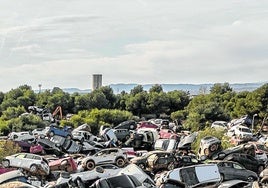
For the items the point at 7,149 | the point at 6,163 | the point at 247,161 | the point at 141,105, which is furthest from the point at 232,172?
the point at 141,105

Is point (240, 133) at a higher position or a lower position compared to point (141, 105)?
lower

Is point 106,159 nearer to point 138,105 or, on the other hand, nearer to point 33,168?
point 33,168

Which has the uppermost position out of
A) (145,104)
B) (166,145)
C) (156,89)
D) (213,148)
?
(156,89)

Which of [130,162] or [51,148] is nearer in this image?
[130,162]

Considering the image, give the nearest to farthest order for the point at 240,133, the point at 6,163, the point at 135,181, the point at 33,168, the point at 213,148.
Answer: the point at 135,181 → the point at 33,168 → the point at 6,163 → the point at 213,148 → the point at 240,133

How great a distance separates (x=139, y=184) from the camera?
2205 centimetres

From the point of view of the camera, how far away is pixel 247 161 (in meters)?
31.2

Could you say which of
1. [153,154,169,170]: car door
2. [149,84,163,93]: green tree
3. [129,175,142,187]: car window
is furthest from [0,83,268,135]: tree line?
[129,175,142,187]: car window

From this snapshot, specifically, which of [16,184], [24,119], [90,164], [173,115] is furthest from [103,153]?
[173,115]

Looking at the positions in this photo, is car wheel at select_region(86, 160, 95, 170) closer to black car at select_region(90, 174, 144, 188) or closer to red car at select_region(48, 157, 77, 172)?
red car at select_region(48, 157, 77, 172)

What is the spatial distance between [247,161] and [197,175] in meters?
6.75

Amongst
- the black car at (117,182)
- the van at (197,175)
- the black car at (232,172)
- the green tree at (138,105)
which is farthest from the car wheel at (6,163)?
the green tree at (138,105)

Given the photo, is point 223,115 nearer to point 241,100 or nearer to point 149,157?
point 241,100

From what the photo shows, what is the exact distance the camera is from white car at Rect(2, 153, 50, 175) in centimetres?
2938
